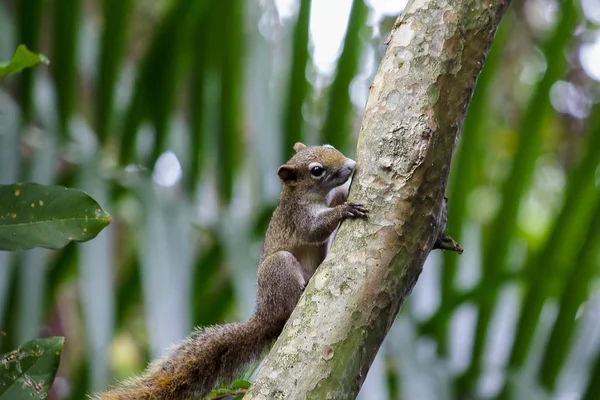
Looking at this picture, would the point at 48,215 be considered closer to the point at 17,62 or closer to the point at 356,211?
the point at 17,62

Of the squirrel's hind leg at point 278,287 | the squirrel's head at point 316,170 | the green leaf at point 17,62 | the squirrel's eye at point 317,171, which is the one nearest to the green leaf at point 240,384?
the squirrel's hind leg at point 278,287

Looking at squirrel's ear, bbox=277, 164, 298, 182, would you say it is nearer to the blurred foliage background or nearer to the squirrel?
the squirrel

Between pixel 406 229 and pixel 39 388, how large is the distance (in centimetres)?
73

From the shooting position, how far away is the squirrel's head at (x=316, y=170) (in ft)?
7.50

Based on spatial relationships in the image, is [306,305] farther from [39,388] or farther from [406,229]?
[39,388]

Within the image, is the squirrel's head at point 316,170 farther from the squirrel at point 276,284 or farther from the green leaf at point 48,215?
the green leaf at point 48,215

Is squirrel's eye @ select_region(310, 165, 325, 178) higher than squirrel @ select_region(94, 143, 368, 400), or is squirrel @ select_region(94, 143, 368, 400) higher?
squirrel's eye @ select_region(310, 165, 325, 178)

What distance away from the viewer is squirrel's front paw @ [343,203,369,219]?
57.7 inches

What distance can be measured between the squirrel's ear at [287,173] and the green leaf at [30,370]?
1187 mm

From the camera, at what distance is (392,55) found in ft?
5.19

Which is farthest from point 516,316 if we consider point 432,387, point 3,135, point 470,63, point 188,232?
point 3,135

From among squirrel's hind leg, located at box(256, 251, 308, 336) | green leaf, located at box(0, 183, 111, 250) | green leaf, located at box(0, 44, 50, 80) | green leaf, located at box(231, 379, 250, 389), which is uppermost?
green leaf, located at box(0, 44, 50, 80)

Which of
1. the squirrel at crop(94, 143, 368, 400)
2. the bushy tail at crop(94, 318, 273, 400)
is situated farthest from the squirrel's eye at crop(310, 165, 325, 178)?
the bushy tail at crop(94, 318, 273, 400)

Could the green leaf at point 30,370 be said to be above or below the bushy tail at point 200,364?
above
